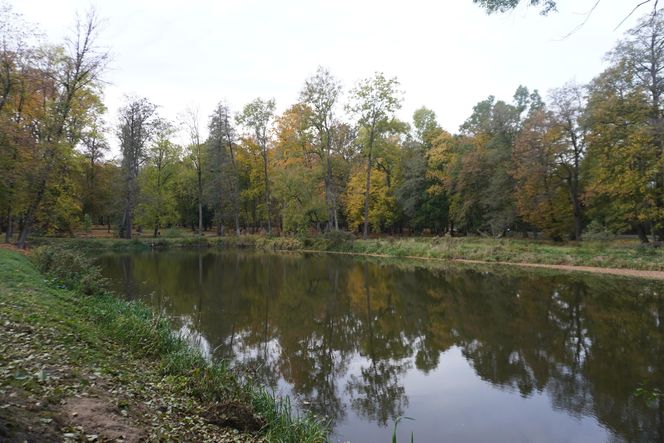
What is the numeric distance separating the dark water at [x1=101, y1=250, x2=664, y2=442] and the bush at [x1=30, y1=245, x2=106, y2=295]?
2.10 m

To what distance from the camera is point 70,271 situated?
42.3 ft

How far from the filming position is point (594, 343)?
969 centimetres

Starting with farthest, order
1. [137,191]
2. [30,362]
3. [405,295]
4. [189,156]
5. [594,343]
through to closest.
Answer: [189,156] → [137,191] → [405,295] → [594,343] → [30,362]

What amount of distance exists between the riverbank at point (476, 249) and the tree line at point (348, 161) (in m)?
2.48

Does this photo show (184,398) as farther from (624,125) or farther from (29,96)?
(624,125)

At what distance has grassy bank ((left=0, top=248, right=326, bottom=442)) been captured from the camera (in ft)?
12.3

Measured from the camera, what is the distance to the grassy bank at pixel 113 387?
12.3 ft

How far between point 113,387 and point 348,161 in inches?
1680

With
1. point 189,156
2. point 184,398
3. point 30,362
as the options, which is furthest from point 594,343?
point 189,156

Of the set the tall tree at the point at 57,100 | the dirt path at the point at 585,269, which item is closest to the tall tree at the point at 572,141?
the dirt path at the point at 585,269

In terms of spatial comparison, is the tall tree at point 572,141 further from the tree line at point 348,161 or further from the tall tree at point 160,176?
the tall tree at point 160,176

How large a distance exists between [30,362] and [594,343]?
1086cm

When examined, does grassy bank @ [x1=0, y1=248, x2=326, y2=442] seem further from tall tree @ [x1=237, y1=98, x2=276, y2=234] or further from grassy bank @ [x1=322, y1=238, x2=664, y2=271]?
tall tree @ [x1=237, y1=98, x2=276, y2=234]

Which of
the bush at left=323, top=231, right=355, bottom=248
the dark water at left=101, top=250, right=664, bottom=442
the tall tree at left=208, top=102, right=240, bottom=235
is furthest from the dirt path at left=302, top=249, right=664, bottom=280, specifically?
the tall tree at left=208, top=102, right=240, bottom=235
